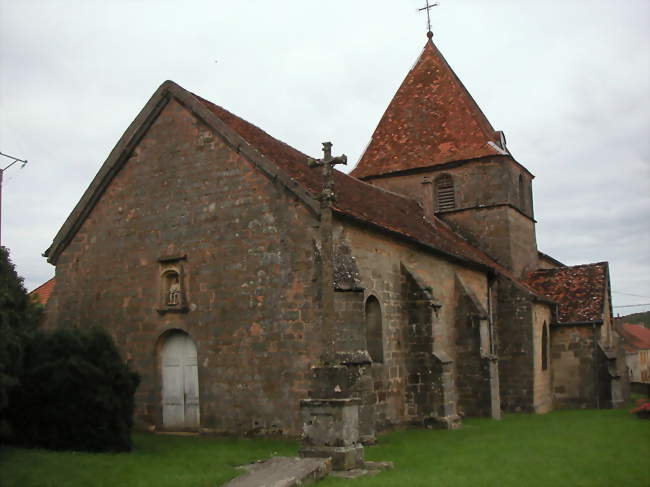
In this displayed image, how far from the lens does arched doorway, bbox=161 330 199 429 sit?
53.0ft

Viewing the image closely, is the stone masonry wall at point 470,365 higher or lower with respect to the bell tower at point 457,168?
lower

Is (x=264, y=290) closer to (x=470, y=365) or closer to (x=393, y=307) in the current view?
(x=393, y=307)

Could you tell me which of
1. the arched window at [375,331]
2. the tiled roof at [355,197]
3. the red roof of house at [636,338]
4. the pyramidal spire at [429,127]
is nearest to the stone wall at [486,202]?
the pyramidal spire at [429,127]

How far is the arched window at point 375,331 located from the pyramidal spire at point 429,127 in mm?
12023

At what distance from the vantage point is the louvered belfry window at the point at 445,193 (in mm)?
27719

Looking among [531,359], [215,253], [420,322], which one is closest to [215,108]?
[215,253]

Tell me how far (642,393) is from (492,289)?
13.4 m

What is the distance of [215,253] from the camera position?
52.5 feet

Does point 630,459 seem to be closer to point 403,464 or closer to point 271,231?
point 403,464

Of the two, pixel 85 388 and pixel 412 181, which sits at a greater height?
pixel 412 181

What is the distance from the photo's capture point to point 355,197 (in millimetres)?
19203

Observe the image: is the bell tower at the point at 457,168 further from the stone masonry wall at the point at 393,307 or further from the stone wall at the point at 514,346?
the stone masonry wall at the point at 393,307

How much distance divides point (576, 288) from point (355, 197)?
12718 mm

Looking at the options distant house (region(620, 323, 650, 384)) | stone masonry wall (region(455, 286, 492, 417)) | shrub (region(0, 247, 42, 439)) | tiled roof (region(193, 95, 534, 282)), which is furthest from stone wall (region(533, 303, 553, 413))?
distant house (region(620, 323, 650, 384))
